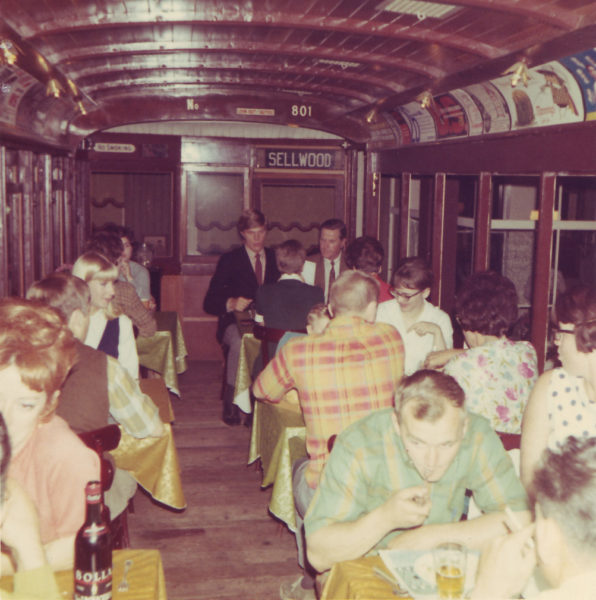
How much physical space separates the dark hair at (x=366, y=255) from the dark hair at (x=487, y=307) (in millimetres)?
2004

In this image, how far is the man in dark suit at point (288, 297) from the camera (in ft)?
17.6

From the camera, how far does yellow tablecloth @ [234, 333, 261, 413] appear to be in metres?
5.70

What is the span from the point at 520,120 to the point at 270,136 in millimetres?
4530

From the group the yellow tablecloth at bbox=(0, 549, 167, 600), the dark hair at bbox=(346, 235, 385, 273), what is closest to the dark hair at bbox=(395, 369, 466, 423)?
the yellow tablecloth at bbox=(0, 549, 167, 600)

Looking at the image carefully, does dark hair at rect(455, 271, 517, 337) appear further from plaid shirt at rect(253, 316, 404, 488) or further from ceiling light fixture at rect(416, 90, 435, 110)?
ceiling light fixture at rect(416, 90, 435, 110)

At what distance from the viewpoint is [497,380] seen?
339 centimetres

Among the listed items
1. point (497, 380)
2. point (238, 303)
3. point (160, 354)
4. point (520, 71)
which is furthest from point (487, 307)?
point (238, 303)

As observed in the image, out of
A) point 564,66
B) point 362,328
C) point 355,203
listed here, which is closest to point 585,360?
point 362,328

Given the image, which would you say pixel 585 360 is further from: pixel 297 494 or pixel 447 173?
pixel 447 173

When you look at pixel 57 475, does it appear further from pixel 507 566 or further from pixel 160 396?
pixel 160 396

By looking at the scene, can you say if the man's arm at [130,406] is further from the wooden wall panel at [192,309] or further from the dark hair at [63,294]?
the wooden wall panel at [192,309]

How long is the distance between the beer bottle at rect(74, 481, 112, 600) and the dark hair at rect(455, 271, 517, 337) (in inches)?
81.7

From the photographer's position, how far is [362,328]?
11.4 feet

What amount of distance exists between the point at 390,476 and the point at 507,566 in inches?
28.0
